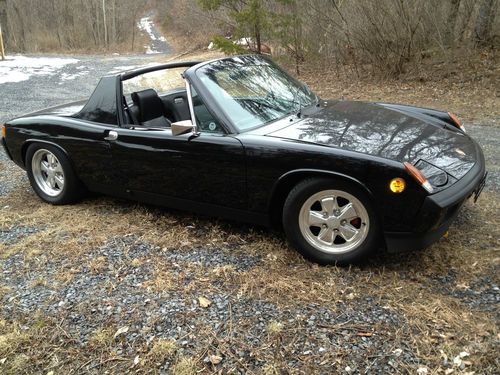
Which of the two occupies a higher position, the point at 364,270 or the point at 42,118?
the point at 42,118

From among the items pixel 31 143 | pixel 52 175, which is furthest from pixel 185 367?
pixel 31 143

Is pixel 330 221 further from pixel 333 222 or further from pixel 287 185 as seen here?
pixel 287 185

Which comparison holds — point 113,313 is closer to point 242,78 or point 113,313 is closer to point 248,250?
point 248,250

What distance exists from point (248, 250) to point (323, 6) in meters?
10.4

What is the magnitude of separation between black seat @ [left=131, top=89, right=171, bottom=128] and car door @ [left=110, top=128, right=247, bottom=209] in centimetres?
36

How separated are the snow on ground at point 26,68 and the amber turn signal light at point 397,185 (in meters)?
14.8

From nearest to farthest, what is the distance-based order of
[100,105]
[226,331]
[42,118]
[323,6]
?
[226,331] → [100,105] → [42,118] → [323,6]

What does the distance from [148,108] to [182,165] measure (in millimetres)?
1035

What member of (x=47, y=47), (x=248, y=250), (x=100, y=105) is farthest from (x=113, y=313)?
(x=47, y=47)

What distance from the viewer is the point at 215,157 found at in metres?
3.54

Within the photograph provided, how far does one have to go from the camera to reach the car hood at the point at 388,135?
3133 millimetres

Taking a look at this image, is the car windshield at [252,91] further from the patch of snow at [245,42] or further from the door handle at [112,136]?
the patch of snow at [245,42]

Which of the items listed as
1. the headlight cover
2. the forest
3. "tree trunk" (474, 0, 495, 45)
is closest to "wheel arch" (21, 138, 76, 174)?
the headlight cover

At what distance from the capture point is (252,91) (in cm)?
395
